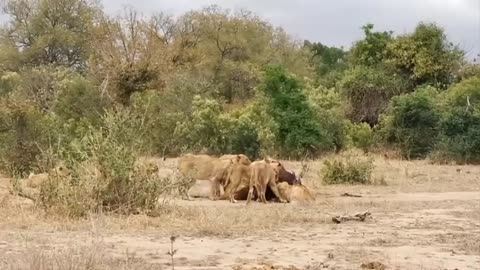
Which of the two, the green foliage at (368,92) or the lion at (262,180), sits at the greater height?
the green foliage at (368,92)

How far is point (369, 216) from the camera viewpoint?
37.7 feet

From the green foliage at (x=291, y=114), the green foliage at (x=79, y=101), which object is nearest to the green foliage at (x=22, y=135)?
the green foliage at (x=79, y=101)

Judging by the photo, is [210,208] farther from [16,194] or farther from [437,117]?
[437,117]

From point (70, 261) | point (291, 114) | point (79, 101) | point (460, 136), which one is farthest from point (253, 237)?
point (79, 101)

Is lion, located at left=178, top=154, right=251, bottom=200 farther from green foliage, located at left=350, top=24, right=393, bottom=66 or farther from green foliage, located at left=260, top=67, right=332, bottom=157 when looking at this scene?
green foliage, located at left=350, top=24, right=393, bottom=66

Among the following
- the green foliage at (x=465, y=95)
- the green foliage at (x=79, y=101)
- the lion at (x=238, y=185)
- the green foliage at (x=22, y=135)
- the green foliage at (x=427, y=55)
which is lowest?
the lion at (x=238, y=185)

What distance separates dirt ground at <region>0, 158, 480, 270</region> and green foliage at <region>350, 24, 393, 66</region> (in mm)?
19485

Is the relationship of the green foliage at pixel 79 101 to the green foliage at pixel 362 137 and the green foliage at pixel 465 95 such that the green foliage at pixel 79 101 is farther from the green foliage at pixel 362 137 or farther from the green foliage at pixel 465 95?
the green foliage at pixel 465 95

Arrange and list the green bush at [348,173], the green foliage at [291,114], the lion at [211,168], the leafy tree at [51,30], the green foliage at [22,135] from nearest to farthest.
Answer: the lion at [211,168], the green bush at [348,173], the green foliage at [22,135], the green foliage at [291,114], the leafy tree at [51,30]

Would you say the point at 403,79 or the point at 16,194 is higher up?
the point at 403,79

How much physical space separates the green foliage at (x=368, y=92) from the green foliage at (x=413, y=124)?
458cm

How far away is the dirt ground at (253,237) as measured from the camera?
23.9ft

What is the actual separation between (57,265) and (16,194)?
5827 mm

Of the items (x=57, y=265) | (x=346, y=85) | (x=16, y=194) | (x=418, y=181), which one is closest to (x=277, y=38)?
(x=346, y=85)
